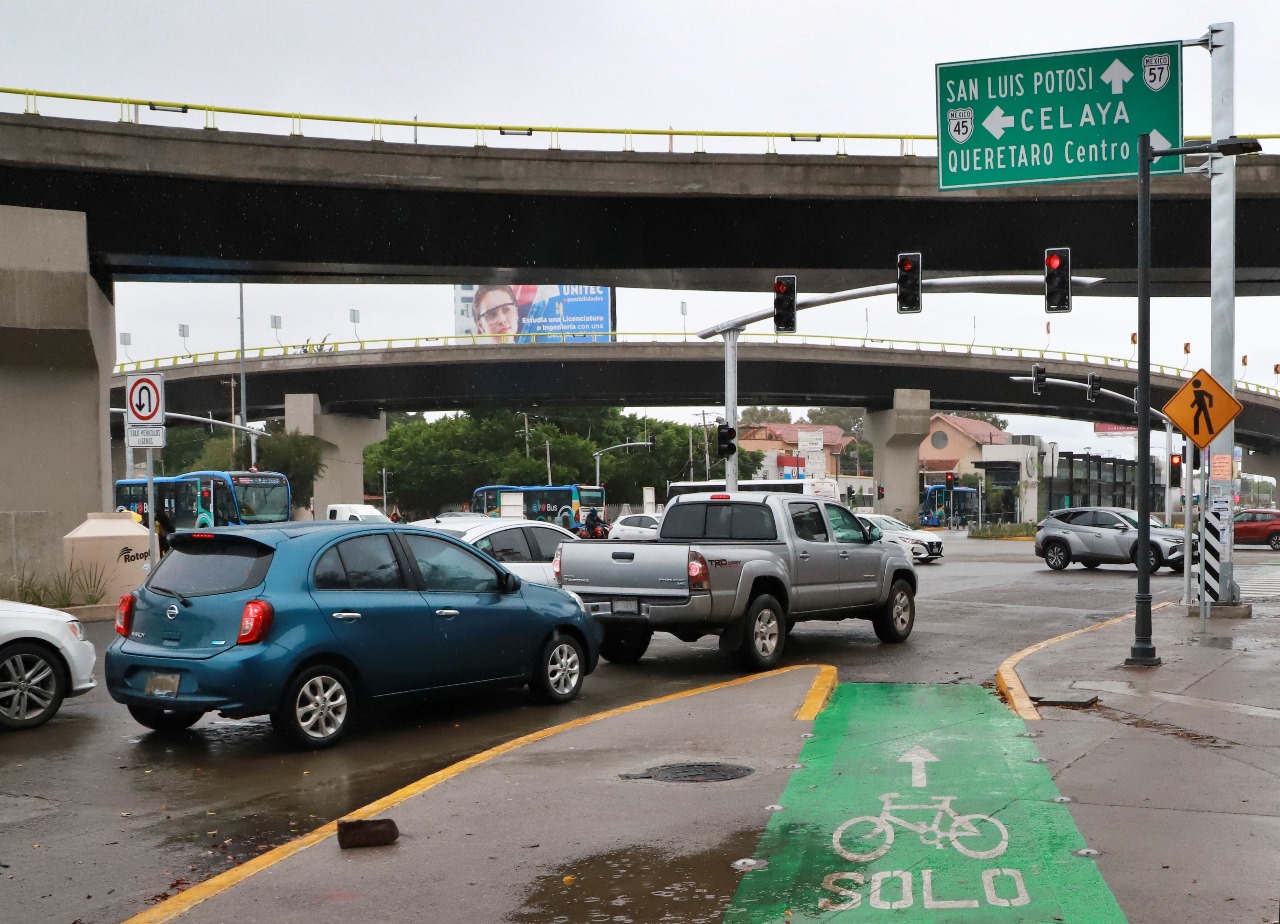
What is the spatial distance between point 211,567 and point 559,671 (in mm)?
3226

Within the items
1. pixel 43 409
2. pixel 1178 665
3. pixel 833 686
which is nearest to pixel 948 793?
pixel 833 686

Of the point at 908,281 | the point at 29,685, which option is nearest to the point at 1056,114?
the point at 908,281

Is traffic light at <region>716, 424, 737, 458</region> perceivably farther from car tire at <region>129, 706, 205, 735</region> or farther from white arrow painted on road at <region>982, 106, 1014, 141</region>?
car tire at <region>129, 706, 205, 735</region>

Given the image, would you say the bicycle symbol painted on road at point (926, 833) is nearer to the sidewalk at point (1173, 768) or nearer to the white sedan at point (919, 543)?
the sidewalk at point (1173, 768)

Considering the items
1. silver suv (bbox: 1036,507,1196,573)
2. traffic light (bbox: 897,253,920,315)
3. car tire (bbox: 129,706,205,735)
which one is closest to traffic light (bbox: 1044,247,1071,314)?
traffic light (bbox: 897,253,920,315)

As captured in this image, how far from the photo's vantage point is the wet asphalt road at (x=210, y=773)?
615 centimetres

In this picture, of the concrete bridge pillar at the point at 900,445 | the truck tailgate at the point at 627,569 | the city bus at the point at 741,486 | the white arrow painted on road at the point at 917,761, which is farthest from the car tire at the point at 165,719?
the concrete bridge pillar at the point at 900,445

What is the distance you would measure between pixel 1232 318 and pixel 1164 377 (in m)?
51.1

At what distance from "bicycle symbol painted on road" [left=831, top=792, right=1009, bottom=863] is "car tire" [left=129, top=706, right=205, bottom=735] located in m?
5.28

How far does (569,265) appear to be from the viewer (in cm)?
2694

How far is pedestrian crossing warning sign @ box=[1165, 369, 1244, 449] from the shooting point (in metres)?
15.4

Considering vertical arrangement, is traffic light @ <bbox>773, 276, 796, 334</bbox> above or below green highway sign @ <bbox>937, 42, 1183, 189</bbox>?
below

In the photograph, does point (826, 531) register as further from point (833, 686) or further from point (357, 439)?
point (357, 439)

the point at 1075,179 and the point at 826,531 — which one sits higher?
the point at 1075,179
